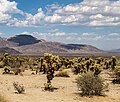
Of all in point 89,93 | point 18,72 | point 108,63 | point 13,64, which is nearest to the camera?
point 89,93

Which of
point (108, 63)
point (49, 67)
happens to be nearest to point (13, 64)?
point (108, 63)

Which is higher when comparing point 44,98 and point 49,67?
point 49,67

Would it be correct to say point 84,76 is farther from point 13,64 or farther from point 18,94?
point 13,64

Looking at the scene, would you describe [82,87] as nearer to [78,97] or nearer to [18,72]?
[78,97]

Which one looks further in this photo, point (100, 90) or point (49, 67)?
point (49, 67)

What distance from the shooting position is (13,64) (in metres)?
62.0

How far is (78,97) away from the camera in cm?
2831

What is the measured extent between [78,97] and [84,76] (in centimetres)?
274

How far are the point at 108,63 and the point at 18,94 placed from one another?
4263 centimetres

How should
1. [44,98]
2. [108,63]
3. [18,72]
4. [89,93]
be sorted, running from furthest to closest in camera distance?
[108,63] < [18,72] < [89,93] < [44,98]

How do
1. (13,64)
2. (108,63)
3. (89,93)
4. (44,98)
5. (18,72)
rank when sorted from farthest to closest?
(108,63) → (13,64) → (18,72) → (89,93) → (44,98)

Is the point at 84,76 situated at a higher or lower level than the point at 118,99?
higher

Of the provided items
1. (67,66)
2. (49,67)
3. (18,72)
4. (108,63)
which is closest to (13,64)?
(18,72)

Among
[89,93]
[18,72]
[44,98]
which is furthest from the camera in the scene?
[18,72]
